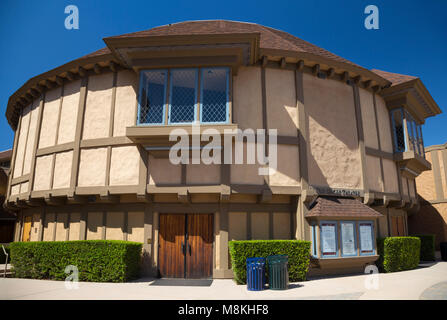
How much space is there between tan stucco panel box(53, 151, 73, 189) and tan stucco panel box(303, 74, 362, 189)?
34.4 feet

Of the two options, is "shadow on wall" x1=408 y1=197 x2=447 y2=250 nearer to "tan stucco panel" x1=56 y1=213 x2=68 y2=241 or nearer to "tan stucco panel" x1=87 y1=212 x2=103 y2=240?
"tan stucco panel" x1=87 y1=212 x2=103 y2=240

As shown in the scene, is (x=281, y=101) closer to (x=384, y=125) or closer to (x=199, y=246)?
(x=384, y=125)

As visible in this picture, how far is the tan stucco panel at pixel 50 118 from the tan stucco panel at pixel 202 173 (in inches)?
285

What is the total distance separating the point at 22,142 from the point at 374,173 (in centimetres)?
1887

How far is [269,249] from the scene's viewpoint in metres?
10.6

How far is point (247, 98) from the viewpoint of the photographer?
12.6m

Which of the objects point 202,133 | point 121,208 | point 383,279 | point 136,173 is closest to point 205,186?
point 202,133

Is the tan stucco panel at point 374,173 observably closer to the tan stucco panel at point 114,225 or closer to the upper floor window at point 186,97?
the upper floor window at point 186,97

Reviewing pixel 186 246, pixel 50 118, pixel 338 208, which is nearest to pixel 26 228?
pixel 50 118

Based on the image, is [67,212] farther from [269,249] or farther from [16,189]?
[269,249]

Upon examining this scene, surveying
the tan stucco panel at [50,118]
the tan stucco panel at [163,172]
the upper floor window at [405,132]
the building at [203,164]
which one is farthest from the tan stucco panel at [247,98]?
the tan stucco panel at [50,118]

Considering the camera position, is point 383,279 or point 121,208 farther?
point 121,208

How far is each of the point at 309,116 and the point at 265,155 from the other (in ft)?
9.41

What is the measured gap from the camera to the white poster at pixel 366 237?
12094 millimetres
